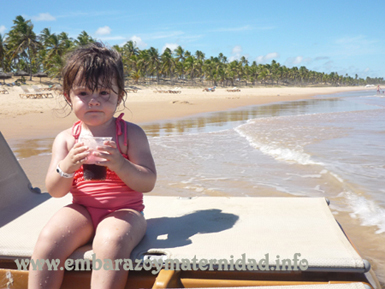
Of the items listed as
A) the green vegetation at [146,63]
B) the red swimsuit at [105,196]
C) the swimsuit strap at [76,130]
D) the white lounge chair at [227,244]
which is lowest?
the white lounge chair at [227,244]

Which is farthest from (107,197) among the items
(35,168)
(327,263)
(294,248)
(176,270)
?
(35,168)

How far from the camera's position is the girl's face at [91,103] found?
196 cm

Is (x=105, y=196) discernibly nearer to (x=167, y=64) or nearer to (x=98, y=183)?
(x=98, y=183)

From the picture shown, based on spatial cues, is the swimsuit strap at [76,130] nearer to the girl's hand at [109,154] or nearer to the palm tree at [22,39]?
the girl's hand at [109,154]

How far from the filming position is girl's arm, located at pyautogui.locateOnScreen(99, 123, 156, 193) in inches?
70.9

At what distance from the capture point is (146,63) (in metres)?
70.6

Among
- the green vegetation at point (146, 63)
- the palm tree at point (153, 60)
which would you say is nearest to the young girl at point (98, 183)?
the green vegetation at point (146, 63)

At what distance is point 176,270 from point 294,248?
2.20 feet

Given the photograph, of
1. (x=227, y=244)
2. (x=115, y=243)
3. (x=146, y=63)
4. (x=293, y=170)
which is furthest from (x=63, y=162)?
(x=146, y=63)

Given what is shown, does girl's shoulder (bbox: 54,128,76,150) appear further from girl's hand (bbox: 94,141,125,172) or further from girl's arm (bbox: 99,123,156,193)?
girl's hand (bbox: 94,141,125,172)

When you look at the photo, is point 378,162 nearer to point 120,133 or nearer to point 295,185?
point 295,185

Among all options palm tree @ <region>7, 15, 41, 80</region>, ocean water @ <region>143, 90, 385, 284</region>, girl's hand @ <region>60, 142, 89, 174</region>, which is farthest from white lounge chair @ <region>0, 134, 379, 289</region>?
palm tree @ <region>7, 15, 41, 80</region>

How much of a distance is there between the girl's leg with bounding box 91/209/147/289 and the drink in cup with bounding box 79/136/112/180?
27cm

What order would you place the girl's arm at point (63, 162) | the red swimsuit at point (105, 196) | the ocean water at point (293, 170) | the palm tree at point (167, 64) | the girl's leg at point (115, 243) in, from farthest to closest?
1. the palm tree at point (167, 64)
2. the ocean water at point (293, 170)
3. the red swimsuit at point (105, 196)
4. the girl's arm at point (63, 162)
5. the girl's leg at point (115, 243)
